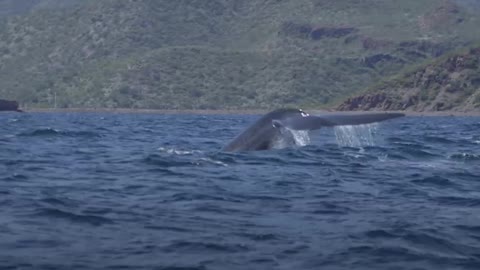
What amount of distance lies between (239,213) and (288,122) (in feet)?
5.06

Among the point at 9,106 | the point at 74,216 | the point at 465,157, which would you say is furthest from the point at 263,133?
the point at 9,106

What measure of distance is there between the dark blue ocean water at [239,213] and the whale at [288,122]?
16cm

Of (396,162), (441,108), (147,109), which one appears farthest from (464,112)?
(396,162)

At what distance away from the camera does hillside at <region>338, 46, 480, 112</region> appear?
13188 centimetres

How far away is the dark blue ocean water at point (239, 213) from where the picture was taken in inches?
445

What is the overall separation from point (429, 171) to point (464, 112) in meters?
106

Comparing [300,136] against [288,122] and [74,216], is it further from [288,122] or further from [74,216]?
[74,216]

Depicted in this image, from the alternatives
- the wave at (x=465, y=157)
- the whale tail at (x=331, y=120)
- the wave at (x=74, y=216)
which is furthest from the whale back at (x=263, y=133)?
the wave at (x=465, y=157)

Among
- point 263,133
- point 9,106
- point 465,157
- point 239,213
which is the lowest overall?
point 9,106

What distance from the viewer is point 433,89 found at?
137m

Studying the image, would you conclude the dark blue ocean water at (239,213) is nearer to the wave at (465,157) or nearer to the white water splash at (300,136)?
the white water splash at (300,136)

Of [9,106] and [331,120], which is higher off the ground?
[331,120]

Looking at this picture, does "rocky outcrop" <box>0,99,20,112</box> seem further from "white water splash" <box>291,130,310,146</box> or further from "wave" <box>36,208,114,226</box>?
"white water splash" <box>291,130,310,146</box>

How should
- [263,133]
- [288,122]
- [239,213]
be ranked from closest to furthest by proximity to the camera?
[288,122] → [239,213] → [263,133]
